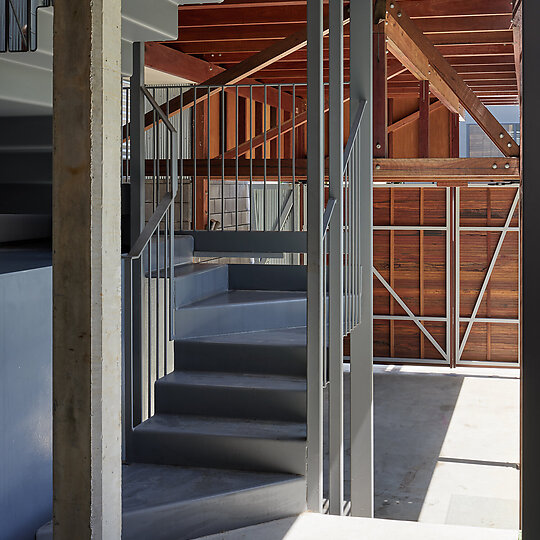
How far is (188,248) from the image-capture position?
6082 millimetres

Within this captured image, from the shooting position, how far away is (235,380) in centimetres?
447

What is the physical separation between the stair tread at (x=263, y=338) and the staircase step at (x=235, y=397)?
0.25 metres

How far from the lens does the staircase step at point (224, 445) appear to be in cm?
395

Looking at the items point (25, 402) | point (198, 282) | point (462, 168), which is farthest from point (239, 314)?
point (462, 168)

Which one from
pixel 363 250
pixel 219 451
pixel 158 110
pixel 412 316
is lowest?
pixel 412 316

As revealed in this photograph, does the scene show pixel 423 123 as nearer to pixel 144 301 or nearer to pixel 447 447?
pixel 144 301

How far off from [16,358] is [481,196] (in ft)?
36.1

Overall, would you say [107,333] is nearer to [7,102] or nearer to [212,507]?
[212,507]

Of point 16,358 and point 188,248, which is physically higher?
point 188,248

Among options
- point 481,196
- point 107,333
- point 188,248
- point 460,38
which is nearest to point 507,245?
point 481,196

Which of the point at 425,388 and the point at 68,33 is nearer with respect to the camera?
the point at 68,33

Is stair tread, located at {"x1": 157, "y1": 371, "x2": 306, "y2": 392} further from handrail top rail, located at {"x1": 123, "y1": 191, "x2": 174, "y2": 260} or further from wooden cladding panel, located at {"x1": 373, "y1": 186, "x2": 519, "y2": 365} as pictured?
wooden cladding panel, located at {"x1": 373, "y1": 186, "x2": 519, "y2": 365}

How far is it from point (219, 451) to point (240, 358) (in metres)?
0.78

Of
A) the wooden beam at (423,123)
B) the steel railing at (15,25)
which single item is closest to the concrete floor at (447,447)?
the wooden beam at (423,123)
